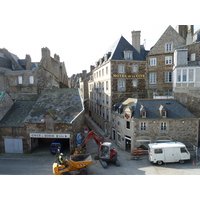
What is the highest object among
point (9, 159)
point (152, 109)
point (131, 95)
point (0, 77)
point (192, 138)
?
point (0, 77)

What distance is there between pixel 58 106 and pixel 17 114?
17.0 feet

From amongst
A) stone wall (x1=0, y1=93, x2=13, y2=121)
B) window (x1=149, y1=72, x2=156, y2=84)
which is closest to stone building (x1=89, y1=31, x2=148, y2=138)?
window (x1=149, y1=72, x2=156, y2=84)

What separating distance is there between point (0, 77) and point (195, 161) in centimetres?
2706

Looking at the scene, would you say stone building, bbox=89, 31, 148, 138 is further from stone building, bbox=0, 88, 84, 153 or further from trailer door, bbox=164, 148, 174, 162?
trailer door, bbox=164, 148, 174, 162

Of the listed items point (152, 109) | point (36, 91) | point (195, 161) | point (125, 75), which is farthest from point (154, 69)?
point (36, 91)

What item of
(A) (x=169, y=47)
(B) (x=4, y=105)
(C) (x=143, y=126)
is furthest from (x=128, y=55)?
(B) (x=4, y=105)

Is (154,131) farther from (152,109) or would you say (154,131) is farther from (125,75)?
(125,75)

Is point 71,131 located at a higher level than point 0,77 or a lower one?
lower

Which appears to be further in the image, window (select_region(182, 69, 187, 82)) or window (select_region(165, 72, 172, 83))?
window (select_region(165, 72, 172, 83))

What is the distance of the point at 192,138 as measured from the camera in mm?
16422

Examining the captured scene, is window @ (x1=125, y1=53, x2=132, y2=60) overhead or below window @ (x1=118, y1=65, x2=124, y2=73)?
overhead

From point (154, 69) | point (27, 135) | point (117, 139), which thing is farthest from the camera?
point (154, 69)

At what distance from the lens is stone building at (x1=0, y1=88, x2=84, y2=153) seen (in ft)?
53.1

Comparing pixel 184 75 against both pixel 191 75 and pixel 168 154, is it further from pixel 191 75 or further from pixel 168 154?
pixel 168 154
